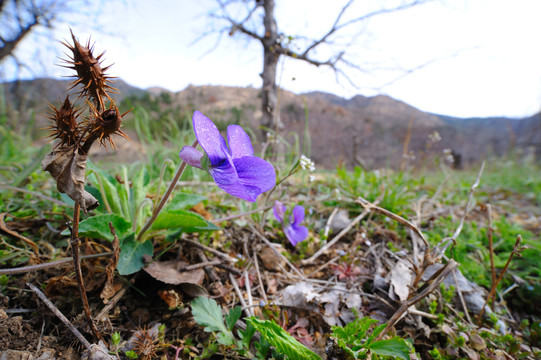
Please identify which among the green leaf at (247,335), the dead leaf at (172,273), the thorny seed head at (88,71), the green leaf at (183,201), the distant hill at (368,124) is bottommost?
the green leaf at (247,335)

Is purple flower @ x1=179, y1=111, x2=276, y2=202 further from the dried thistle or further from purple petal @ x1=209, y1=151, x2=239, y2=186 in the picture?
the dried thistle

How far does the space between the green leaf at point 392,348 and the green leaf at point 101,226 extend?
1.15 meters

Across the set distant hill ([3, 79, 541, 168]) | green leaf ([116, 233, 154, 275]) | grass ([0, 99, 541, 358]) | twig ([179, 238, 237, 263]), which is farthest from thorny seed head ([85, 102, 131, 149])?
distant hill ([3, 79, 541, 168])

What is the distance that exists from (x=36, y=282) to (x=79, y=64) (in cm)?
107

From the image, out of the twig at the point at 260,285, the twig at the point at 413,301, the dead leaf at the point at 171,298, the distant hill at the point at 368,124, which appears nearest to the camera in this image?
the twig at the point at 413,301

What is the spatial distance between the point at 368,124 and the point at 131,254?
17.4m

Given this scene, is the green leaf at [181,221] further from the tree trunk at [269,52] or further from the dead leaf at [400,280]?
the tree trunk at [269,52]

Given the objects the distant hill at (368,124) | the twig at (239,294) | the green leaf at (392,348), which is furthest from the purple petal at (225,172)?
the distant hill at (368,124)

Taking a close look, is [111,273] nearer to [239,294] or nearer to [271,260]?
[239,294]

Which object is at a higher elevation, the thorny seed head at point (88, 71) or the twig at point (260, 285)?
the thorny seed head at point (88, 71)

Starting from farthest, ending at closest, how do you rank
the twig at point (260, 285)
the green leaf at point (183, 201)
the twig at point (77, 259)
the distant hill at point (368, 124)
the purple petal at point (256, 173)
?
the distant hill at point (368, 124), the green leaf at point (183, 201), the twig at point (260, 285), the purple petal at point (256, 173), the twig at point (77, 259)

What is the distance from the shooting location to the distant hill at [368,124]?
1396cm

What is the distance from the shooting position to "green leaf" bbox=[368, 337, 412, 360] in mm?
911

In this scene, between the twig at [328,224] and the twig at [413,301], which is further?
the twig at [328,224]
